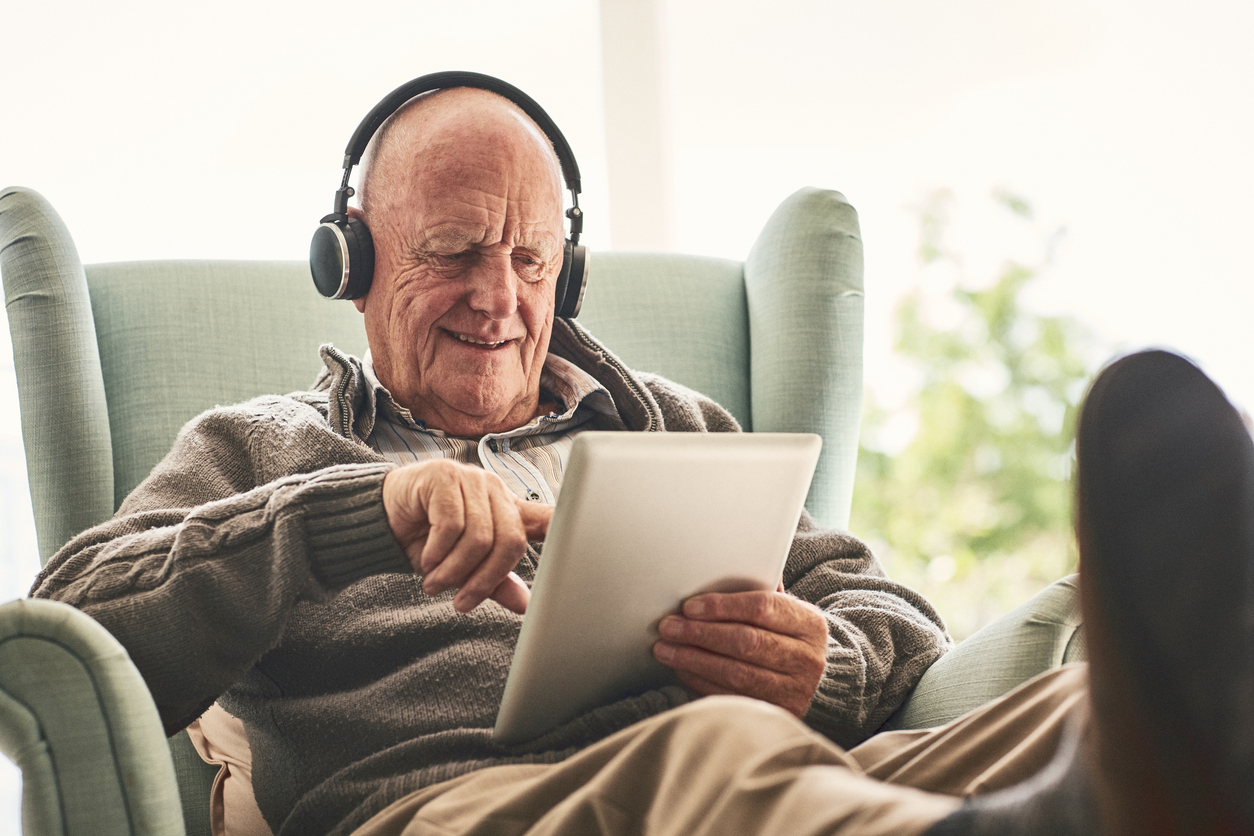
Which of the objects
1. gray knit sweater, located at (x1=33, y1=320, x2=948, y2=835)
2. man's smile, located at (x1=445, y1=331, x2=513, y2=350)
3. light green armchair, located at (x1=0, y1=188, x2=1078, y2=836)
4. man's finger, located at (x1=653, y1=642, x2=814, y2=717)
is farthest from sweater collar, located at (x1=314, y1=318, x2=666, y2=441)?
man's finger, located at (x1=653, y1=642, x2=814, y2=717)

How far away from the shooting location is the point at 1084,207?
3.34 meters

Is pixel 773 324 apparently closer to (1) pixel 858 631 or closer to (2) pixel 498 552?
(1) pixel 858 631

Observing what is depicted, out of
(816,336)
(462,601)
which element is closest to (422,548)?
(462,601)

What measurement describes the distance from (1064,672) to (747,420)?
979mm

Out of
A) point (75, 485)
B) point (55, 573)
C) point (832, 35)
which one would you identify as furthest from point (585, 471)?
point (832, 35)

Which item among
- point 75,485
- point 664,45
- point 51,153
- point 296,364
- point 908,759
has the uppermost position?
point 664,45

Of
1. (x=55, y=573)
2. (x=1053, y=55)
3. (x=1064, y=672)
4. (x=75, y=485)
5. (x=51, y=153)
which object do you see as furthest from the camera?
(x=1053, y=55)

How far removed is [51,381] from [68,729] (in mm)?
759

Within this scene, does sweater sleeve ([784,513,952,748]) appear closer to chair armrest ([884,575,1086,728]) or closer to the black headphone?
chair armrest ([884,575,1086,728])

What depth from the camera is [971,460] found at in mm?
4004

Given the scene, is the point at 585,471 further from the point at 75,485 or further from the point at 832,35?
the point at 832,35

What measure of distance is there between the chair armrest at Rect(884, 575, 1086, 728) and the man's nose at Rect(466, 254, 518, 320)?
70cm

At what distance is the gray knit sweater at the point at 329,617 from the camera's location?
2.80 feet

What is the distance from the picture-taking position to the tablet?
740mm
